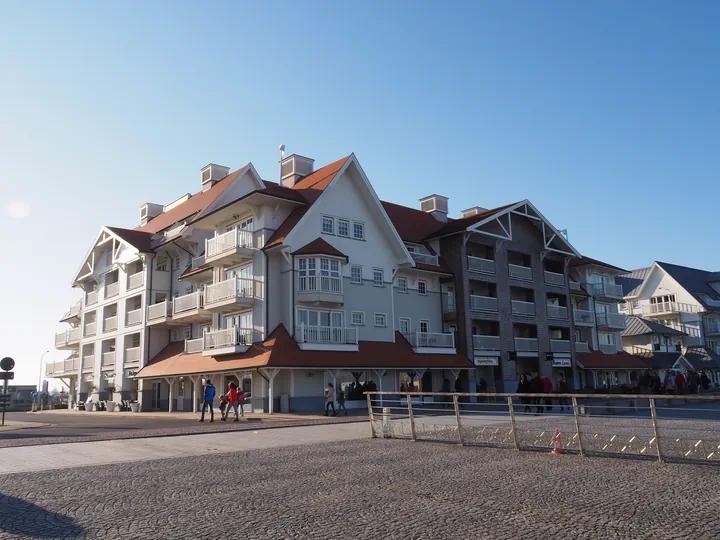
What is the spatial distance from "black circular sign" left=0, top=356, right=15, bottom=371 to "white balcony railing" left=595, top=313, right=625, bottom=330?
141 feet

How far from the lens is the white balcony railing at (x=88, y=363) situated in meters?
48.6

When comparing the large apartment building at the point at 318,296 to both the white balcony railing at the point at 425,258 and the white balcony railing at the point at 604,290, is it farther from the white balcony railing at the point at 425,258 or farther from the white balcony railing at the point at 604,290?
the white balcony railing at the point at 604,290

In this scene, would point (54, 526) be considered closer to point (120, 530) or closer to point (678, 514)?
point (120, 530)

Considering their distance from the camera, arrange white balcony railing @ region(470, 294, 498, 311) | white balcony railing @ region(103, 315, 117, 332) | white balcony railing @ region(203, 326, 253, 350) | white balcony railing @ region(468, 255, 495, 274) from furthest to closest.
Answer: white balcony railing @ region(103, 315, 117, 332) < white balcony railing @ region(468, 255, 495, 274) < white balcony railing @ region(470, 294, 498, 311) < white balcony railing @ region(203, 326, 253, 350)

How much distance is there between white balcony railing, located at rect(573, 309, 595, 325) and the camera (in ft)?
162

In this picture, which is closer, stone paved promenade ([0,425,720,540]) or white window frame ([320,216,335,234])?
stone paved promenade ([0,425,720,540])

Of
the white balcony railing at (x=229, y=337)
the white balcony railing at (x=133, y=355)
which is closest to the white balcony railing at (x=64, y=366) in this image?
the white balcony railing at (x=133, y=355)

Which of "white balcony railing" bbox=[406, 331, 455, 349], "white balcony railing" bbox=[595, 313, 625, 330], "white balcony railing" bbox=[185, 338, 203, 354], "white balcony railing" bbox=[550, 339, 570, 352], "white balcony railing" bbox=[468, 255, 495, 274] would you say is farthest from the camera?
A: "white balcony railing" bbox=[595, 313, 625, 330]

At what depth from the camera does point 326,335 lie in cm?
3212

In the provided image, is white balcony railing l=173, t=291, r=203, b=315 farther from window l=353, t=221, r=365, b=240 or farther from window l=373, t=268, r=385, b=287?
window l=373, t=268, r=385, b=287

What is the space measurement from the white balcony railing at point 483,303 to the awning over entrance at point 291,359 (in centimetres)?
358

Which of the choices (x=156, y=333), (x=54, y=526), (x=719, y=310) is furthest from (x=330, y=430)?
(x=719, y=310)

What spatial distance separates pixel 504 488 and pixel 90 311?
48245 mm

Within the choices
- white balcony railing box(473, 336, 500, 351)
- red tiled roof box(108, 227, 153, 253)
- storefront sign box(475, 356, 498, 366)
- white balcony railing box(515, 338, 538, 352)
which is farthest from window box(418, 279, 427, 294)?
red tiled roof box(108, 227, 153, 253)
